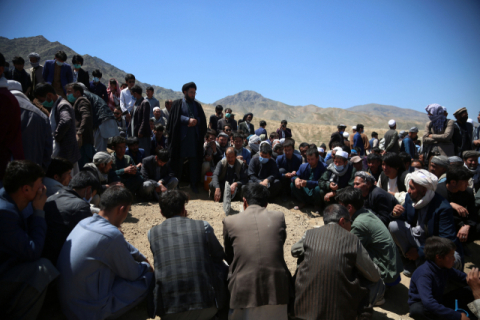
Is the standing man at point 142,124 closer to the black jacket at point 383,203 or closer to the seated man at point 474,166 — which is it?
the black jacket at point 383,203

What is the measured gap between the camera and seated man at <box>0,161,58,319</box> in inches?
82.0

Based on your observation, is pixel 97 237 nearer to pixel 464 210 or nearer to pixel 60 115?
pixel 60 115

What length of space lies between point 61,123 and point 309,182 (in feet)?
14.3

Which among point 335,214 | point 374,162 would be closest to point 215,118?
point 374,162

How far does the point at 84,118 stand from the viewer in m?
5.27

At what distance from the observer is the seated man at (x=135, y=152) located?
5848 mm

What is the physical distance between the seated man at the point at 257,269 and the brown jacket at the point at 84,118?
389 centimetres

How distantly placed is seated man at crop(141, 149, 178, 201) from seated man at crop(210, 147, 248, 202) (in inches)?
31.4

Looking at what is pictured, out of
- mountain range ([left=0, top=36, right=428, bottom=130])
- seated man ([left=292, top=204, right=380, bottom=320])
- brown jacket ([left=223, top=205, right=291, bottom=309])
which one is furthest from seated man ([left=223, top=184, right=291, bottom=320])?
mountain range ([left=0, top=36, right=428, bottom=130])

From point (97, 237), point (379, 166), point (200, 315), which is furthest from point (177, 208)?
point (379, 166)

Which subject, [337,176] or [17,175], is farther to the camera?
[337,176]

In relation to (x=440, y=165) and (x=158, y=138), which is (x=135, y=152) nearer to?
(x=158, y=138)

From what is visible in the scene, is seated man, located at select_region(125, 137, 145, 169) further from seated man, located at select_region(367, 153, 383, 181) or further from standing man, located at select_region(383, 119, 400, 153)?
standing man, located at select_region(383, 119, 400, 153)

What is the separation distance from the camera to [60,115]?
4.57 meters
